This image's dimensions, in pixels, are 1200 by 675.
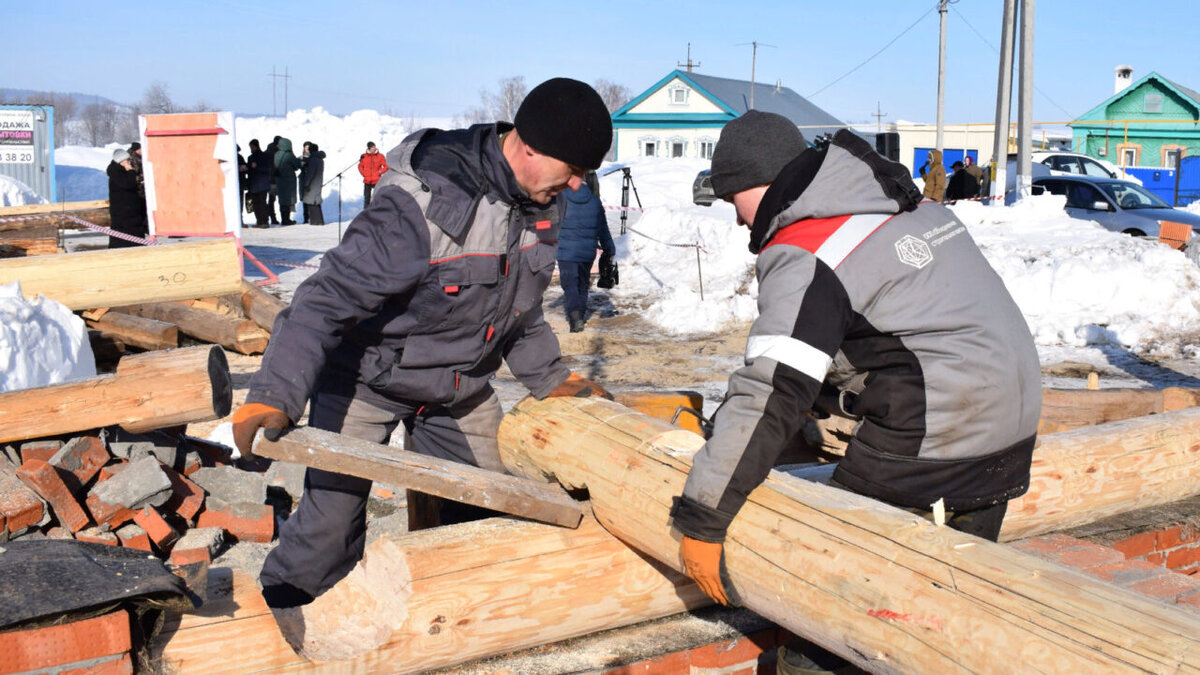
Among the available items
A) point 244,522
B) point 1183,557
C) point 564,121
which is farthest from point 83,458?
point 1183,557

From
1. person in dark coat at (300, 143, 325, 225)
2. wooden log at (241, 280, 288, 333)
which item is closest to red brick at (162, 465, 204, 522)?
wooden log at (241, 280, 288, 333)

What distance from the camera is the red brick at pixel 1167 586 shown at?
3.01 m

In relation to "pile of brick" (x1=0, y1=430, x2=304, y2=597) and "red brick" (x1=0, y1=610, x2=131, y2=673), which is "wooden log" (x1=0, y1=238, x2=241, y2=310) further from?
"red brick" (x1=0, y1=610, x2=131, y2=673)

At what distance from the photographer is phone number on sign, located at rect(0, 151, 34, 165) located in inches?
781

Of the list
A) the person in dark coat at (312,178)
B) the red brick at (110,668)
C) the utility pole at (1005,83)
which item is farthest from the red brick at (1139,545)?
the person in dark coat at (312,178)

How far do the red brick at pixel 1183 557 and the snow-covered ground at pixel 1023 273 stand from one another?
18.0 ft

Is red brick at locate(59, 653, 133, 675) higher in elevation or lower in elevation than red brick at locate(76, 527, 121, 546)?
higher

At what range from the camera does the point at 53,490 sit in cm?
446

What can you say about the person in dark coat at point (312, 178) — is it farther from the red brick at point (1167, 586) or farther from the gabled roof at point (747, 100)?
the gabled roof at point (747, 100)

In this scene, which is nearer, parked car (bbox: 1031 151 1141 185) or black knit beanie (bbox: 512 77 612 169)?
black knit beanie (bbox: 512 77 612 169)

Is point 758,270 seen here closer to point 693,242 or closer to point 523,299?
point 523,299

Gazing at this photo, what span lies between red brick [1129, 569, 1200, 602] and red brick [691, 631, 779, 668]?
1126 millimetres

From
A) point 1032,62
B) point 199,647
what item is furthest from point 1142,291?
point 199,647

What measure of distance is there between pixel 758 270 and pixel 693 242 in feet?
40.9
